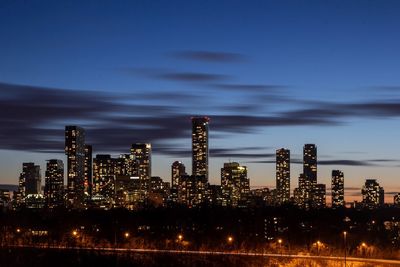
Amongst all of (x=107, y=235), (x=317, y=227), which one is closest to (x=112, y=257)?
(x=107, y=235)

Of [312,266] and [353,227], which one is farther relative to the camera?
[353,227]

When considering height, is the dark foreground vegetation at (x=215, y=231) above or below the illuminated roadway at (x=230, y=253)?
above

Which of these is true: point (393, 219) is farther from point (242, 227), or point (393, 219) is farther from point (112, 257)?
point (112, 257)

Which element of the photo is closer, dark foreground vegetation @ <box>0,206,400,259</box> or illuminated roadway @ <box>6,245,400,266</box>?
illuminated roadway @ <box>6,245,400,266</box>

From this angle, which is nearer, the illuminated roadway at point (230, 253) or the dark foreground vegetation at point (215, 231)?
the illuminated roadway at point (230, 253)

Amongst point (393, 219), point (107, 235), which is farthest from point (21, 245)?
point (393, 219)

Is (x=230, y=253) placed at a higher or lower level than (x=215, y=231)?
lower

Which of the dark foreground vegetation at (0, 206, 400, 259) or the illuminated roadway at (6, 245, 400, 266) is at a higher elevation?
the dark foreground vegetation at (0, 206, 400, 259)

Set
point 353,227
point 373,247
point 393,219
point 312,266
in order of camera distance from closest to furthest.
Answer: point 312,266
point 373,247
point 353,227
point 393,219

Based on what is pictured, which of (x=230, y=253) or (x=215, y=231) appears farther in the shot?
(x=215, y=231)

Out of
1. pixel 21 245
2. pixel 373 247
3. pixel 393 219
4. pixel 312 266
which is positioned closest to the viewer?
pixel 312 266
